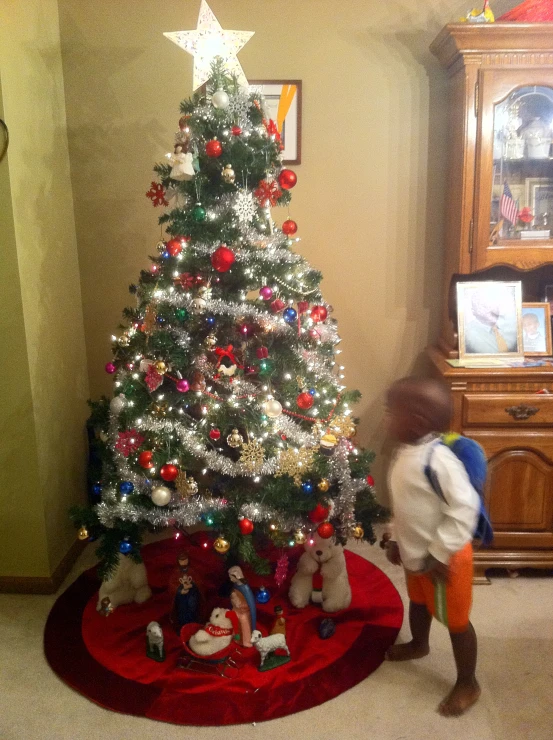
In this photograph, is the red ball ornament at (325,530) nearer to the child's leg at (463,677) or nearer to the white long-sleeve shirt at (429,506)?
the white long-sleeve shirt at (429,506)

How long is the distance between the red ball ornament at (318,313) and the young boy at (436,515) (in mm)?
515

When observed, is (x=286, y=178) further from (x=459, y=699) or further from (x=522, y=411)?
(x=459, y=699)

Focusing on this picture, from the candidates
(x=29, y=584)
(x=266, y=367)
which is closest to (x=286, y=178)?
(x=266, y=367)

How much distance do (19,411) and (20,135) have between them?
1032 millimetres

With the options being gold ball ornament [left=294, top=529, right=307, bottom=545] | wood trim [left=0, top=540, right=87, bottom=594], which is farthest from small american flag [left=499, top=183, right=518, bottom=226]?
wood trim [left=0, top=540, right=87, bottom=594]

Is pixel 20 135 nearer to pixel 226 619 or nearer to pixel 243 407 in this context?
pixel 243 407

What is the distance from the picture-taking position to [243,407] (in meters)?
1.97

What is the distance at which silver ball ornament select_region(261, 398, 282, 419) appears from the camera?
1904mm

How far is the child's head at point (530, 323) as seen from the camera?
2.51 m

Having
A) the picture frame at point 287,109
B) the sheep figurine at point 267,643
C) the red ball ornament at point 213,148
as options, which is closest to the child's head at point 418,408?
Answer: the sheep figurine at point 267,643

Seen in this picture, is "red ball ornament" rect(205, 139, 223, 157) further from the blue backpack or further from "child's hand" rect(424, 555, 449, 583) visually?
"child's hand" rect(424, 555, 449, 583)

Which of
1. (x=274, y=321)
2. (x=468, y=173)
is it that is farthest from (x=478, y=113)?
(x=274, y=321)

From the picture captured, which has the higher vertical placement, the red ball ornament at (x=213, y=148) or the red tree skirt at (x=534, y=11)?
the red tree skirt at (x=534, y=11)

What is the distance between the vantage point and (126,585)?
227 cm
